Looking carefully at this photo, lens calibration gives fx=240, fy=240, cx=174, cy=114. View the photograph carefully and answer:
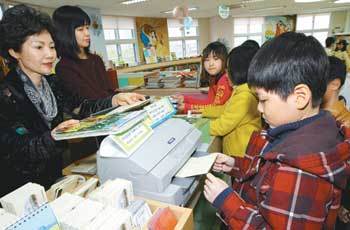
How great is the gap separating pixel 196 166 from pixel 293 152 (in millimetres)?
383

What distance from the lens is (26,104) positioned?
41.2 inches

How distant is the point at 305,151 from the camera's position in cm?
60

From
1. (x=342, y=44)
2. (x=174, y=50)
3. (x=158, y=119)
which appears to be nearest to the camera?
(x=158, y=119)

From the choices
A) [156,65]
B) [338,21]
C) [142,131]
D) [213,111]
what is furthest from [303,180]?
[338,21]

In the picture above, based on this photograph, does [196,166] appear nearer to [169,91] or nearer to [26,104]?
[26,104]

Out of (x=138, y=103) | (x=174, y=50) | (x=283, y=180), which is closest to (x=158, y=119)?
(x=138, y=103)

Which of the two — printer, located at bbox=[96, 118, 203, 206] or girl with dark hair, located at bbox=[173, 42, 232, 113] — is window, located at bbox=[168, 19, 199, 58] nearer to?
girl with dark hair, located at bbox=[173, 42, 232, 113]

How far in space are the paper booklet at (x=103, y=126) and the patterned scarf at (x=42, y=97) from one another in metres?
0.29

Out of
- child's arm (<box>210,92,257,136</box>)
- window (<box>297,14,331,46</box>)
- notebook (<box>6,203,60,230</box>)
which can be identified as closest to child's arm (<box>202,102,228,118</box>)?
child's arm (<box>210,92,257,136</box>)

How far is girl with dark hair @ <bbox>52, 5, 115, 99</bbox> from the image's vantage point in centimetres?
147

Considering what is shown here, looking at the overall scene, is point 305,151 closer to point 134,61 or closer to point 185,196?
point 185,196

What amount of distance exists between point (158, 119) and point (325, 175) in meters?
0.64

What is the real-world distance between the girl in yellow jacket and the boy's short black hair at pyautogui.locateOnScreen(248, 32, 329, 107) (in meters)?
0.66

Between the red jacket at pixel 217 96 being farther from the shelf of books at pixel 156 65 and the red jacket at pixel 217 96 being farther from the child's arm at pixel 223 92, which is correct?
the shelf of books at pixel 156 65
